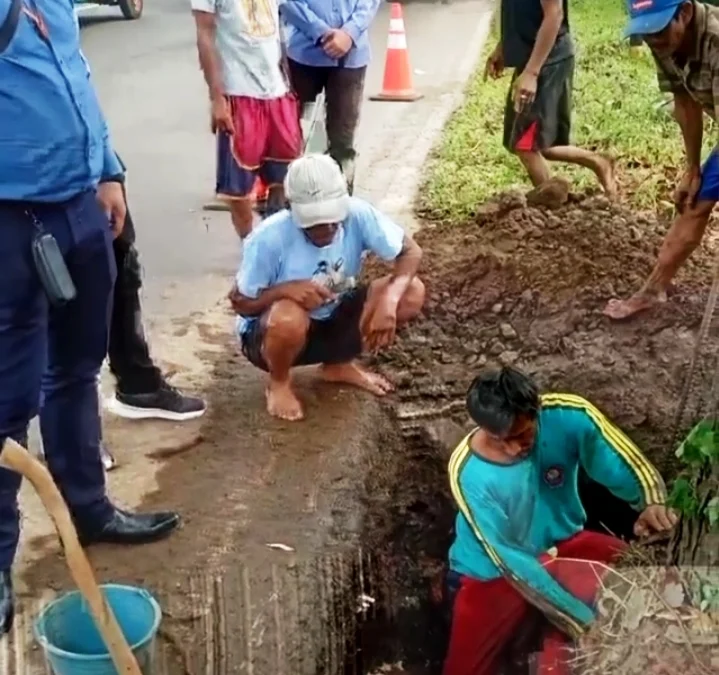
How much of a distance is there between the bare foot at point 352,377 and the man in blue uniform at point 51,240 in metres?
1.38

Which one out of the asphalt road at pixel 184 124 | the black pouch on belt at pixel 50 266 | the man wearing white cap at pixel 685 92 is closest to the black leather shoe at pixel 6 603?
the black pouch on belt at pixel 50 266

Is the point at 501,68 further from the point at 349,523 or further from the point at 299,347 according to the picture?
the point at 349,523

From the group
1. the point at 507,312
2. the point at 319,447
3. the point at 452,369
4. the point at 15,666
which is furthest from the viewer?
the point at 507,312

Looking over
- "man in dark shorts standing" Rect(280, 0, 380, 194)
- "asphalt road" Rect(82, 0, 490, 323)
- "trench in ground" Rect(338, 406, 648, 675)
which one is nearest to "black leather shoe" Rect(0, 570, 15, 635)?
"trench in ground" Rect(338, 406, 648, 675)

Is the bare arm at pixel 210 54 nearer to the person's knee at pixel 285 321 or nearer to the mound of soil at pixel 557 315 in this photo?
the mound of soil at pixel 557 315

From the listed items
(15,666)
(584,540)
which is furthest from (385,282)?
(15,666)

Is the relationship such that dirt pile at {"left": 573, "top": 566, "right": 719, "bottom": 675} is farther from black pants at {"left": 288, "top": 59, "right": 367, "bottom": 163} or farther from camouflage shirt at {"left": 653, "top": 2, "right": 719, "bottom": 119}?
black pants at {"left": 288, "top": 59, "right": 367, "bottom": 163}

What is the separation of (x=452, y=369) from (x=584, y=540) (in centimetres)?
131

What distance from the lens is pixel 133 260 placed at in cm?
402

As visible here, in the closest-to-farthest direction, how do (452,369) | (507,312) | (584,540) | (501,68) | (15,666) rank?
(15,666), (584,540), (452,369), (507,312), (501,68)

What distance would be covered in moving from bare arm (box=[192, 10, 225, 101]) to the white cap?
143cm

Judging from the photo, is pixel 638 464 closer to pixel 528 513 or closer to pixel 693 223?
pixel 528 513

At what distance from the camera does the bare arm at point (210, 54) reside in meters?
5.34

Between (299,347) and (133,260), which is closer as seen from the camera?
(133,260)
